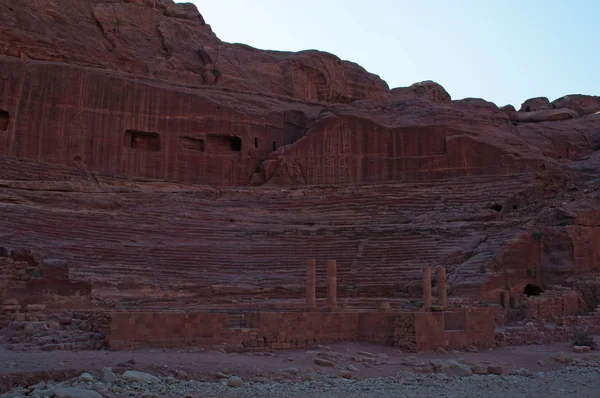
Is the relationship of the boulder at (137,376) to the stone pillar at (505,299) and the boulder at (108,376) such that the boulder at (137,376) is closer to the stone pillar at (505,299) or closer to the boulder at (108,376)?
the boulder at (108,376)

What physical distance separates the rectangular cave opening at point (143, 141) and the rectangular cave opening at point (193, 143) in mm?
1186

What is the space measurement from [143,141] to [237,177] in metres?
4.54

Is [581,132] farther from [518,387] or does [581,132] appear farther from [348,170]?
[518,387]

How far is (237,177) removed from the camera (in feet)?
109

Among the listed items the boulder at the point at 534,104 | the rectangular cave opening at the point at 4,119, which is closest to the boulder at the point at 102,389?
the rectangular cave opening at the point at 4,119

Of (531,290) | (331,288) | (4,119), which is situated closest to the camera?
(331,288)

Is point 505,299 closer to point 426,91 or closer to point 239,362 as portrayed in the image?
point 239,362

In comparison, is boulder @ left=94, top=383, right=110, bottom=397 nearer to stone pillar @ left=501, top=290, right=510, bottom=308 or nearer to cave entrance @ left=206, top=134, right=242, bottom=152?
stone pillar @ left=501, top=290, right=510, bottom=308

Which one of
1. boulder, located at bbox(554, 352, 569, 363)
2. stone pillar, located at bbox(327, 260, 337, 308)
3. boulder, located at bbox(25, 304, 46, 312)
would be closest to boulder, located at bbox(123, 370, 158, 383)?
boulder, located at bbox(25, 304, 46, 312)

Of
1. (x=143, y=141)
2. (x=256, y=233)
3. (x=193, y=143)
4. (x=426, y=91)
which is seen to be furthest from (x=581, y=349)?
(x=426, y=91)

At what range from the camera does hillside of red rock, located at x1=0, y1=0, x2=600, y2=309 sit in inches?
853

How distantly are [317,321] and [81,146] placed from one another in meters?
18.2

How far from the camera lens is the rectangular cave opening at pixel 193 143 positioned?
3238 cm

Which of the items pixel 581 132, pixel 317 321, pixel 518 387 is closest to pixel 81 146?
pixel 317 321
